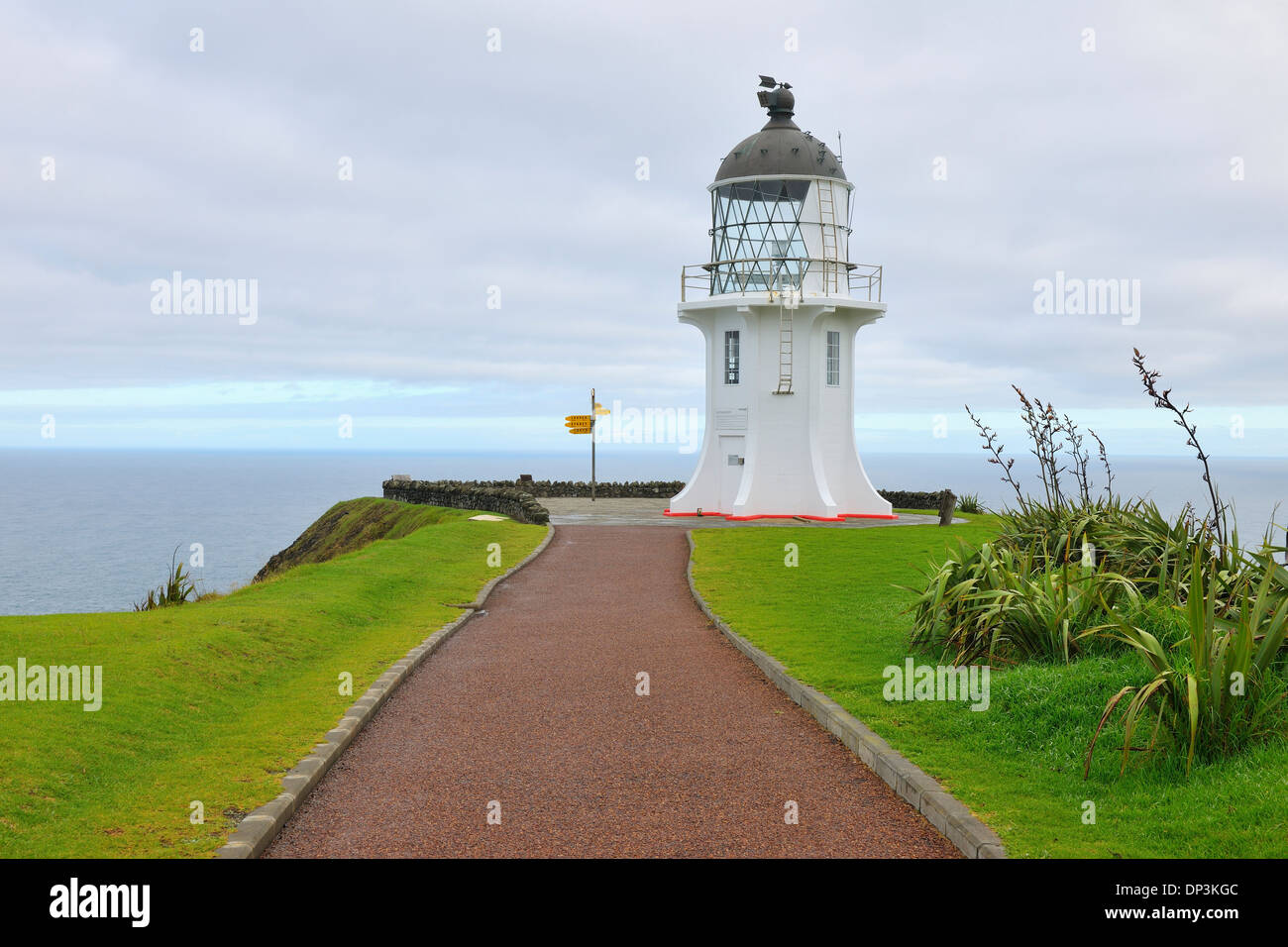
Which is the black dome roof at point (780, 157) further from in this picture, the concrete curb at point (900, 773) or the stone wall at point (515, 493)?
the concrete curb at point (900, 773)

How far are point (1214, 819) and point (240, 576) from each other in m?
52.8

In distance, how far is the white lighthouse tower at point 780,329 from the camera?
1214 inches

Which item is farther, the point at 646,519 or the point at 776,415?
the point at 776,415

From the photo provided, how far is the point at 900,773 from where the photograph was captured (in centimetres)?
750

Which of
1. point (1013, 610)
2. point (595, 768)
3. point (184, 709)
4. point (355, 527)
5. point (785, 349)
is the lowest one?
point (595, 768)

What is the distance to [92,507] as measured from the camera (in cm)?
11744

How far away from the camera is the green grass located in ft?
21.3

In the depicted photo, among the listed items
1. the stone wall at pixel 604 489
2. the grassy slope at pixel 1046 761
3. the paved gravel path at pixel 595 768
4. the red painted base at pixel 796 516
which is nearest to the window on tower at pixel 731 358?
the red painted base at pixel 796 516

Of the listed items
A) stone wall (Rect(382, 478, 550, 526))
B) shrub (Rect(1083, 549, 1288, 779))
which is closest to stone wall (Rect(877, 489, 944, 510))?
stone wall (Rect(382, 478, 550, 526))

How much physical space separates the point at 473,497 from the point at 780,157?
15.6 meters

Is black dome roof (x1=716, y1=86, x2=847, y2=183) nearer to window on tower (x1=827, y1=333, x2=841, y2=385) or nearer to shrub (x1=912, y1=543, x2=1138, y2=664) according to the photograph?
window on tower (x1=827, y1=333, x2=841, y2=385)

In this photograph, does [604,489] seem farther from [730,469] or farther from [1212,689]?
[1212,689]

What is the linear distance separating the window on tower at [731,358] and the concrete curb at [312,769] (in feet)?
66.2

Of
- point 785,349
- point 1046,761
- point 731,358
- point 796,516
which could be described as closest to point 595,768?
point 1046,761
